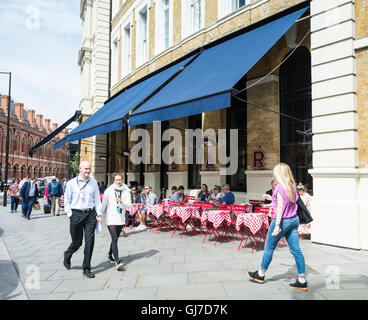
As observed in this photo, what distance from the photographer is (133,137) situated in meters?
17.3

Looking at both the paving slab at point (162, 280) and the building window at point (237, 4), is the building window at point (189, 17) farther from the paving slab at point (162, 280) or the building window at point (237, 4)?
the paving slab at point (162, 280)

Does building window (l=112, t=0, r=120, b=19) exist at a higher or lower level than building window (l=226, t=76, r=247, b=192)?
higher

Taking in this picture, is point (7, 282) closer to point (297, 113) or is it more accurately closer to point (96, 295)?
point (96, 295)

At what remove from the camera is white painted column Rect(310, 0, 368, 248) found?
644 cm

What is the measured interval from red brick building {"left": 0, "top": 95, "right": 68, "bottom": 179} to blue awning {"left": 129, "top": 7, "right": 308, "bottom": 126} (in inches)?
1775

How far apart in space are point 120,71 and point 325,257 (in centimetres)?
1684

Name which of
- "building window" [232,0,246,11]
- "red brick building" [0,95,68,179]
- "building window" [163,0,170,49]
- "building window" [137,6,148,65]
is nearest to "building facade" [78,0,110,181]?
"building window" [137,6,148,65]

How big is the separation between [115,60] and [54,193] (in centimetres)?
1070

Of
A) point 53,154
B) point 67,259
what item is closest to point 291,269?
point 67,259

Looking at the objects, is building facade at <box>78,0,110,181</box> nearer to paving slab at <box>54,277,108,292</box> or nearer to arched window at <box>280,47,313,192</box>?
arched window at <box>280,47,313,192</box>

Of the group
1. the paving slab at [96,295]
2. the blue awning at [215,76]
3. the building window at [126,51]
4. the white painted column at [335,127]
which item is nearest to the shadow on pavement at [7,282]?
the paving slab at [96,295]

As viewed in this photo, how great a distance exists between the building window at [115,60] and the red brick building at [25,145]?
32618 millimetres

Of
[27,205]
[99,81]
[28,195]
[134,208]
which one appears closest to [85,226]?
[134,208]
